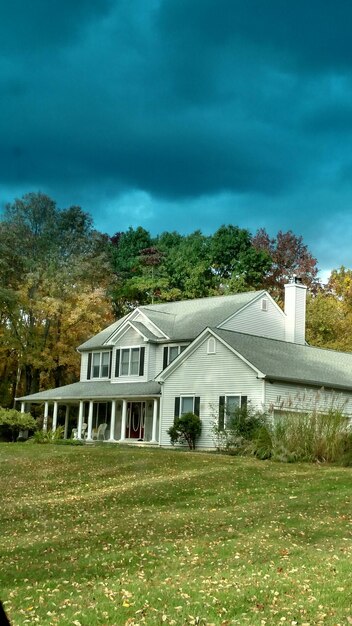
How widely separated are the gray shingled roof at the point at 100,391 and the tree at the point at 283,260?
66.6ft

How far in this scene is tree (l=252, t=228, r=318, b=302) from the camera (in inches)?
2307

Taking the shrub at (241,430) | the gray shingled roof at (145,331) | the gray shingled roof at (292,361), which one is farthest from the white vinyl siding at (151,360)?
the shrub at (241,430)

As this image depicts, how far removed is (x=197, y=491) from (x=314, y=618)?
9.85m

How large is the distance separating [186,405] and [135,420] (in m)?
6.06

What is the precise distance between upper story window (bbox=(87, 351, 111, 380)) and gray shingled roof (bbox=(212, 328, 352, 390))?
1044cm

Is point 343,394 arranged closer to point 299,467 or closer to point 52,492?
point 299,467

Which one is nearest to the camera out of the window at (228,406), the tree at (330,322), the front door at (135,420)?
the window at (228,406)

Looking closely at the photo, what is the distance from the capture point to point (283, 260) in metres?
60.8

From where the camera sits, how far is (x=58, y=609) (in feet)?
29.0

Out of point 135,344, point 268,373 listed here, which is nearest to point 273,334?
point 135,344

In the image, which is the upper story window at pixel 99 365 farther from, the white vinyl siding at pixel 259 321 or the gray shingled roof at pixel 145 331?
the white vinyl siding at pixel 259 321

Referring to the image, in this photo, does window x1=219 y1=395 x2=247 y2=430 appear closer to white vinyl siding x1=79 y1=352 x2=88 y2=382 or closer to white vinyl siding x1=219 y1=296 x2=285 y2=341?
white vinyl siding x1=219 y1=296 x2=285 y2=341

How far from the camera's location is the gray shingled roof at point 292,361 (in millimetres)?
32500

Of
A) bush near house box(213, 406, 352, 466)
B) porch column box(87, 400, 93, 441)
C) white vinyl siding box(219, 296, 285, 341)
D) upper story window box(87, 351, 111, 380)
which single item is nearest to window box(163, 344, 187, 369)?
white vinyl siding box(219, 296, 285, 341)
